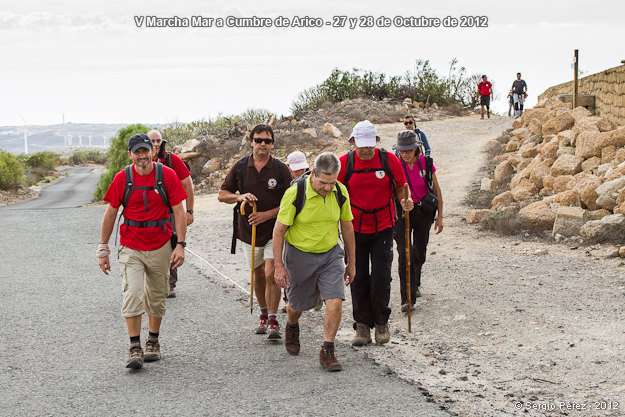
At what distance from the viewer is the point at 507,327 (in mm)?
7336

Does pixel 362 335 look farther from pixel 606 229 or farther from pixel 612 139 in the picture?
pixel 612 139

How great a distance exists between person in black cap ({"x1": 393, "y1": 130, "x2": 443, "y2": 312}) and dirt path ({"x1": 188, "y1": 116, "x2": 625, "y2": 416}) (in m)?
0.51

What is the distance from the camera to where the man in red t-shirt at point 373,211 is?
6520 millimetres

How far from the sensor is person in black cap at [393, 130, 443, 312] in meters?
7.69

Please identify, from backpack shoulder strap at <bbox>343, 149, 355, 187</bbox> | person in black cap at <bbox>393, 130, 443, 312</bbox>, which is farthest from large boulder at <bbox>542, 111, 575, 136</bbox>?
backpack shoulder strap at <bbox>343, 149, 355, 187</bbox>

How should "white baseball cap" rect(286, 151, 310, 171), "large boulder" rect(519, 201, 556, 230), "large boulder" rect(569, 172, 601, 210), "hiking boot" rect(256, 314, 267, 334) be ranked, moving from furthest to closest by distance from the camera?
"large boulder" rect(519, 201, 556, 230) → "large boulder" rect(569, 172, 601, 210) → "white baseball cap" rect(286, 151, 310, 171) → "hiking boot" rect(256, 314, 267, 334)

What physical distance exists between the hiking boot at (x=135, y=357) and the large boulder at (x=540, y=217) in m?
8.15

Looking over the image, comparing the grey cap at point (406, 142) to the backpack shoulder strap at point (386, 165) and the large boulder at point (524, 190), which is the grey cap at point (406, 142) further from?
the large boulder at point (524, 190)

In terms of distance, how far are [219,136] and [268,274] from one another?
26.4 metres

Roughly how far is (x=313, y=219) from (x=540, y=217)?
7.55m

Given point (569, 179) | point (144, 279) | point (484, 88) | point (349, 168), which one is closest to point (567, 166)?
point (569, 179)

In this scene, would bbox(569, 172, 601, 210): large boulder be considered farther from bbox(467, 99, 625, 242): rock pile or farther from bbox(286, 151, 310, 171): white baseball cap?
bbox(286, 151, 310, 171): white baseball cap

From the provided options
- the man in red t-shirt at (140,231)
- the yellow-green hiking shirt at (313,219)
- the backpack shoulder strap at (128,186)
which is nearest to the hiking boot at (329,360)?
the yellow-green hiking shirt at (313,219)

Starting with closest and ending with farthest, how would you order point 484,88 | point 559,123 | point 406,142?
point 406,142, point 559,123, point 484,88
